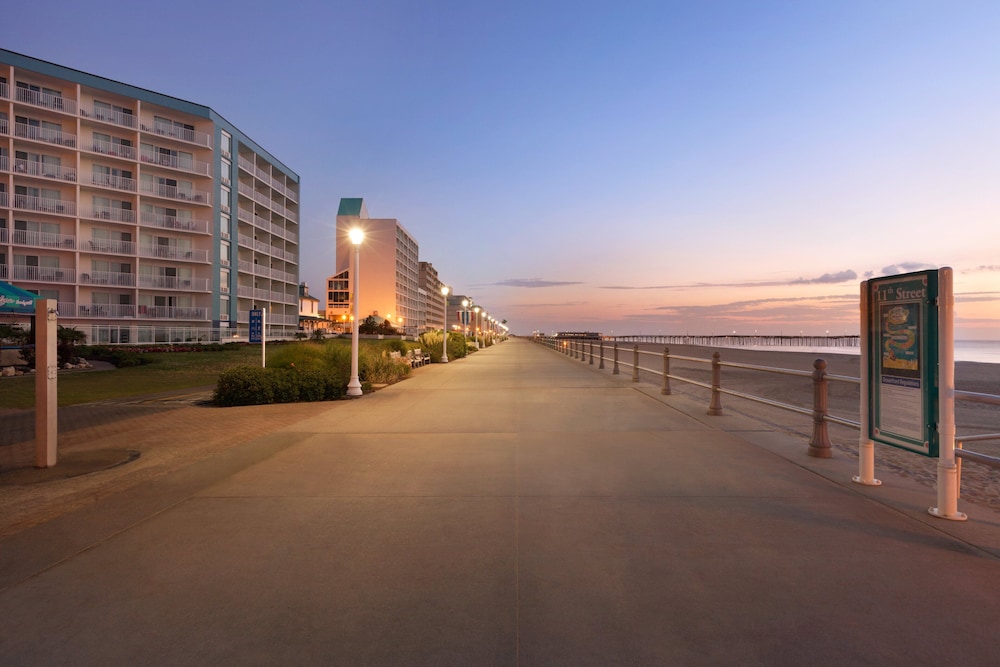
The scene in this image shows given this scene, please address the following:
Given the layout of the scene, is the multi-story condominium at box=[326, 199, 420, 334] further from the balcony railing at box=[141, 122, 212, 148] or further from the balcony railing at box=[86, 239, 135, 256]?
the balcony railing at box=[86, 239, 135, 256]

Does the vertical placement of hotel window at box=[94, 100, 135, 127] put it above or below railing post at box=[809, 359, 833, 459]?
above

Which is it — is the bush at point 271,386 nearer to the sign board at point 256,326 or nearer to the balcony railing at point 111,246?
the sign board at point 256,326

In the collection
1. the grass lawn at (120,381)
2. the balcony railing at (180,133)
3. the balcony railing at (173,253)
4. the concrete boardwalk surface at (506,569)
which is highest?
the balcony railing at (180,133)

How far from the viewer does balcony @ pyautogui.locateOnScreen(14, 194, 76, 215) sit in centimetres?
3812

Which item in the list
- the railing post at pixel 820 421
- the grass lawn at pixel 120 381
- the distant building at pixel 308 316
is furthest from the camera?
the distant building at pixel 308 316

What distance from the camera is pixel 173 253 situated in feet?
147

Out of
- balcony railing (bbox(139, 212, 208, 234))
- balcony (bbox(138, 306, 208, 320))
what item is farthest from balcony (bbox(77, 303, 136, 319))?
balcony railing (bbox(139, 212, 208, 234))

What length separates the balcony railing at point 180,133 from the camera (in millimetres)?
44278

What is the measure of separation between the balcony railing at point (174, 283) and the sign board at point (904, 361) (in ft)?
161

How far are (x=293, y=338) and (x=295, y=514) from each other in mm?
54549

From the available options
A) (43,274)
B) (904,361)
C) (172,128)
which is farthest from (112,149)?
(904,361)

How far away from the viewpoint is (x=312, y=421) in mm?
9578

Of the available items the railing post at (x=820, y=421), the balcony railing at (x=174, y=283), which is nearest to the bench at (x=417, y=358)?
the railing post at (x=820, y=421)

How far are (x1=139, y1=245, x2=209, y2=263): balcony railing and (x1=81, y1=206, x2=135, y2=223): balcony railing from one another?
2.40m
